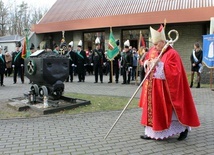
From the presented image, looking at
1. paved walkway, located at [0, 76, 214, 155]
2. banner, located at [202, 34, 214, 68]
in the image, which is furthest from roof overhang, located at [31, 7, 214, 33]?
paved walkway, located at [0, 76, 214, 155]

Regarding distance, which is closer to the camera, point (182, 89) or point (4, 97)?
point (182, 89)

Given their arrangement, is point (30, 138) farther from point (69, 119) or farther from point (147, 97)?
point (147, 97)

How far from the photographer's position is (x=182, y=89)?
16.6 feet

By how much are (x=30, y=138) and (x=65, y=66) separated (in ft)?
11.0

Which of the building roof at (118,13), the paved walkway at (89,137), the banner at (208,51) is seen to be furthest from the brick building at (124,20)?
the paved walkway at (89,137)

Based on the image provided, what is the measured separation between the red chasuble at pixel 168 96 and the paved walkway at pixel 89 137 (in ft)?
1.41

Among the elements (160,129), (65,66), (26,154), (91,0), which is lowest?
(26,154)

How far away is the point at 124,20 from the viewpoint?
20344 mm

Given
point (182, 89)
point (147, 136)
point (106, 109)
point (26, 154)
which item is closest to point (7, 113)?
point (106, 109)

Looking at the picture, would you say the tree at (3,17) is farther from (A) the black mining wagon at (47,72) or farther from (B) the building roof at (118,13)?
(A) the black mining wagon at (47,72)

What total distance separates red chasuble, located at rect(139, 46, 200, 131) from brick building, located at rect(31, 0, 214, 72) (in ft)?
44.7

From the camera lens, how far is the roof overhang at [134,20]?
17.7m

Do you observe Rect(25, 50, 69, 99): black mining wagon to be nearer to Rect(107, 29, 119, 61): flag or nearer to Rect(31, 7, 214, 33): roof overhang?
Rect(107, 29, 119, 61): flag

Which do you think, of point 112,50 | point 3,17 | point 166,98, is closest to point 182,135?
point 166,98
